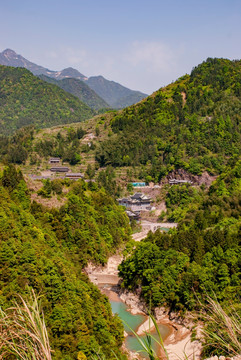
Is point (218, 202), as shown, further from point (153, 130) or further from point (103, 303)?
point (153, 130)

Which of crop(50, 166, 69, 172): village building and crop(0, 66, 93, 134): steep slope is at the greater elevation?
crop(0, 66, 93, 134): steep slope

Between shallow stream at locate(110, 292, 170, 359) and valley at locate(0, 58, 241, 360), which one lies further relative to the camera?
shallow stream at locate(110, 292, 170, 359)

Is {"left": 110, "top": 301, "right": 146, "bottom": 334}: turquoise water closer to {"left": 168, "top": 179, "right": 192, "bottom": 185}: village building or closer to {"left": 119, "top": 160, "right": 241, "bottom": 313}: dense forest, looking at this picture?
{"left": 119, "top": 160, "right": 241, "bottom": 313}: dense forest

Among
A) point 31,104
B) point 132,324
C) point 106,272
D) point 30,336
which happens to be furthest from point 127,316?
point 31,104

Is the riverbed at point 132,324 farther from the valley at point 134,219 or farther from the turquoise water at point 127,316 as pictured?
the valley at point 134,219

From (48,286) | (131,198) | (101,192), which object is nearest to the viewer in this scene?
(48,286)

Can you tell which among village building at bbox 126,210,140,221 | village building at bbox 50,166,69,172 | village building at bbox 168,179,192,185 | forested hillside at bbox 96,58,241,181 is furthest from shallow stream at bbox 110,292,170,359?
village building at bbox 50,166,69,172

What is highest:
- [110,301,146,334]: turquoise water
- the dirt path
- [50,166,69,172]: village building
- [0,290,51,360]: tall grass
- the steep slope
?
the steep slope

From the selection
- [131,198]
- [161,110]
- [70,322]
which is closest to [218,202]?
[131,198]

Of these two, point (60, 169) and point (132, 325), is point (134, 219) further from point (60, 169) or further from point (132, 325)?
point (132, 325)
